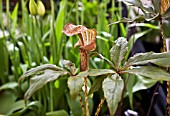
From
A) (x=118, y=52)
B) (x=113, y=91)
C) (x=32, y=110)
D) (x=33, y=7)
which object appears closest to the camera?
(x=113, y=91)

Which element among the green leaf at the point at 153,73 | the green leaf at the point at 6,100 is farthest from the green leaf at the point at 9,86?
the green leaf at the point at 153,73

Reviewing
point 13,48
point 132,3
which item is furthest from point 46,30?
point 132,3

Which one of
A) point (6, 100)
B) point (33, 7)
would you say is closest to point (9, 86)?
point (6, 100)

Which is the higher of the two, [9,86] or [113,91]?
[113,91]

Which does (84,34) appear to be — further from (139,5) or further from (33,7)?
(33,7)

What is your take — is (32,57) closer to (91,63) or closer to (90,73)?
→ (91,63)
